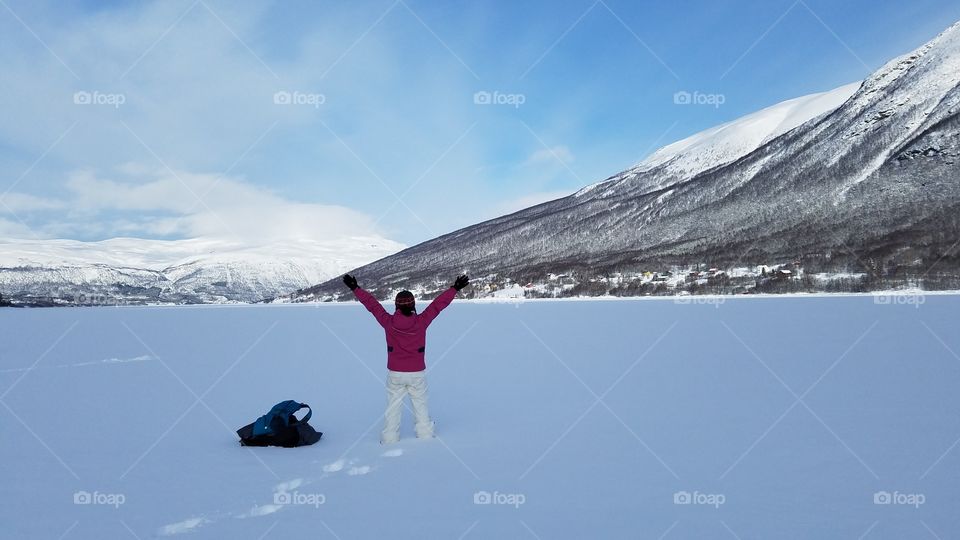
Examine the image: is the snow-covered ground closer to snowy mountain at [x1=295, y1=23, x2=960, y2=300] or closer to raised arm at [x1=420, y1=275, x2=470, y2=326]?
raised arm at [x1=420, y1=275, x2=470, y2=326]

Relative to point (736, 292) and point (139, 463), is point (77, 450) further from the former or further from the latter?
point (736, 292)

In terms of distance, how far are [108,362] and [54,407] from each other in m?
6.33

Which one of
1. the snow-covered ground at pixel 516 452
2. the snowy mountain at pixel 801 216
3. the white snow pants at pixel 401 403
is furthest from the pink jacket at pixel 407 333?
the snowy mountain at pixel 801 216

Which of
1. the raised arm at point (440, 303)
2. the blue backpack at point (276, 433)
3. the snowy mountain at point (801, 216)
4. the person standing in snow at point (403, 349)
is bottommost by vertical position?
the blue backpack at point (276, 433)

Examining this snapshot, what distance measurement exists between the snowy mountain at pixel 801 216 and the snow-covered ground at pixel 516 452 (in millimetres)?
73962

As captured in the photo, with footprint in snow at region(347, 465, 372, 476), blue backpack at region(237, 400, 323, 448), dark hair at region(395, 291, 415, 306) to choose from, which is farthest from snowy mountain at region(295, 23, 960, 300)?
footprint in snow at region(347, 465, 372, 476)

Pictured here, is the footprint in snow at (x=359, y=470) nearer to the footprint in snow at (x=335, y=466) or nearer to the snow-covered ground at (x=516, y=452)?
the snow-covered ground at (x=516, y=452)

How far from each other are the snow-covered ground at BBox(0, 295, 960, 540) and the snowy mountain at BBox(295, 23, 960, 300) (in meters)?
74.0

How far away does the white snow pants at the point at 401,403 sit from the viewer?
270 inches

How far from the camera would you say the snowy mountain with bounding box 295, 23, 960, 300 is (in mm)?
92125

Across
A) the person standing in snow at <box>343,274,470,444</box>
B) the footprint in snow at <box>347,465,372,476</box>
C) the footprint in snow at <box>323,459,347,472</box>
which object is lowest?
the footprint in snow at <box>347,465,372,476</box>

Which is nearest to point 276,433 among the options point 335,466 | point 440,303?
point 335,466

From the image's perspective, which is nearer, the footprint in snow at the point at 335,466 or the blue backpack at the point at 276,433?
the footprint in snow at the point at 335,466

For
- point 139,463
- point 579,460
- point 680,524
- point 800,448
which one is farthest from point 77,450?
point 800,448
